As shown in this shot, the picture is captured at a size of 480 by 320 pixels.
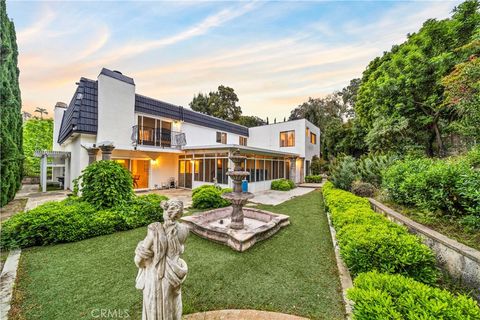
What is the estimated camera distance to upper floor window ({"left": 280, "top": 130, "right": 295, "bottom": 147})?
59.4 feet

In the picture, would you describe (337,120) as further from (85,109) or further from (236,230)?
(85,109)

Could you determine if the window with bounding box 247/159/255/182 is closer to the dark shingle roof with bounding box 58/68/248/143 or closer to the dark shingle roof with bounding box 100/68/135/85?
the dark shingle roof with bounding box 58/68/248/143

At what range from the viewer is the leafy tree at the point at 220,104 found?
104 ft

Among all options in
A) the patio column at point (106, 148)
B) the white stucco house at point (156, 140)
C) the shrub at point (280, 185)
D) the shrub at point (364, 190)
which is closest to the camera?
the patio column at point (106, 148)

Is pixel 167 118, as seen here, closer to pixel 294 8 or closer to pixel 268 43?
pixel 268 43

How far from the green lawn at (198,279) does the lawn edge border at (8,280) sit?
87 mm

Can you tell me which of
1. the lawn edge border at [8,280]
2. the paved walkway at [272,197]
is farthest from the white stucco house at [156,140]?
the lawn edge border at [8,280]

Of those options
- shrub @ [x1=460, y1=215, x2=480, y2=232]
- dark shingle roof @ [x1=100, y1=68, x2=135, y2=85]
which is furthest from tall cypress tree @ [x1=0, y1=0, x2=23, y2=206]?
shrub @ [x1=460, y1=215, x2=480, y2=232]

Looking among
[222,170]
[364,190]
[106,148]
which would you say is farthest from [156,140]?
[364,190]

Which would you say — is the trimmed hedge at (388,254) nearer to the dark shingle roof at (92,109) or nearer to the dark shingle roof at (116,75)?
the dark shingle roof at (92,109)

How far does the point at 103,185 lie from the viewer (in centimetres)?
551

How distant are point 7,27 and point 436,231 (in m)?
16.4

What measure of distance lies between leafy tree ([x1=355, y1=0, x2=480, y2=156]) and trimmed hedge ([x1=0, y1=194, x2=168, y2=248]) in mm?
12641

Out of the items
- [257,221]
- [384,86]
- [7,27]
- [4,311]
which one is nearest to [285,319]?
[4,311]
